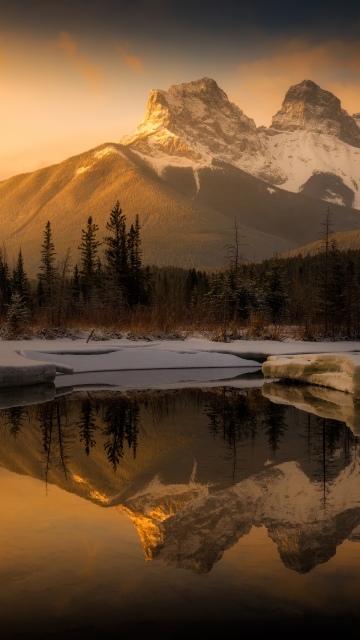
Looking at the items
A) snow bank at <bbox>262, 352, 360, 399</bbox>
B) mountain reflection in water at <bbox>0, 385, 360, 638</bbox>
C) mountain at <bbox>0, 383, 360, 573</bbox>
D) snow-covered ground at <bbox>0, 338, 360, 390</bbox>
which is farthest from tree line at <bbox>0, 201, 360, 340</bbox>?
mountain reflection in water at <bbox>0, 385, 360, 638</bbox>

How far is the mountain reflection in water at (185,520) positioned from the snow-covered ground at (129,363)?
5.36 meters

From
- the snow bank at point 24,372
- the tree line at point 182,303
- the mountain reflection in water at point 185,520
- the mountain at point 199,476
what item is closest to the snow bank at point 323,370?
the mountain at point 199,476

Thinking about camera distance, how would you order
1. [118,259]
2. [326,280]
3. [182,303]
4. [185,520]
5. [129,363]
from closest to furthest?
[185,520], [129,363], [326,280], [182,303], [118,259]

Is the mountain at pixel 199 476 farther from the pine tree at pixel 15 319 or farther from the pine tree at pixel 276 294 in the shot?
the pine tree at pixel 276 294

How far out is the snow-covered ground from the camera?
55.3 feet

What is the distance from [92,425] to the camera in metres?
11.2

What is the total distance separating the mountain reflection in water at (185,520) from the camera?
14.5 ft

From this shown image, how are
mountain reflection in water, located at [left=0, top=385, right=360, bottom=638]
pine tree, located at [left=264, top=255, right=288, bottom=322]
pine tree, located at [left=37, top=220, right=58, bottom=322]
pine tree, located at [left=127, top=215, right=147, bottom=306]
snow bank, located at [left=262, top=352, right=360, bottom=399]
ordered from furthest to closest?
pine tree, located at [left=127, top=215, right=147, bottom=306] < pine tree, located at [left=264, top=255, right=288, bottom=322] < pine tree, located at [left=37, top=220, right=58, bottom=322] < snow bank, located at [left=262, top=352, right=360, bottom=399] < mountain reflection in water, located at [left=0, top=385, right=360, bottom=638]

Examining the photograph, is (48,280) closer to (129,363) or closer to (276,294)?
(276,294)

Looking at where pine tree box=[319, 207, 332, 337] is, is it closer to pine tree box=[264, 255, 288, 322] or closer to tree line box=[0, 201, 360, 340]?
tree line box=[0, 201, 360, 340]

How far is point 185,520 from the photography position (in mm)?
6109

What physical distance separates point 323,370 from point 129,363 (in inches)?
253

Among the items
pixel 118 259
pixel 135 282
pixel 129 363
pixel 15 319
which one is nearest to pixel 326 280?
pixel 135 282

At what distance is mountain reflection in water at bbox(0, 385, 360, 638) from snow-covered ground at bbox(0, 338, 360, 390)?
5.36 meters
